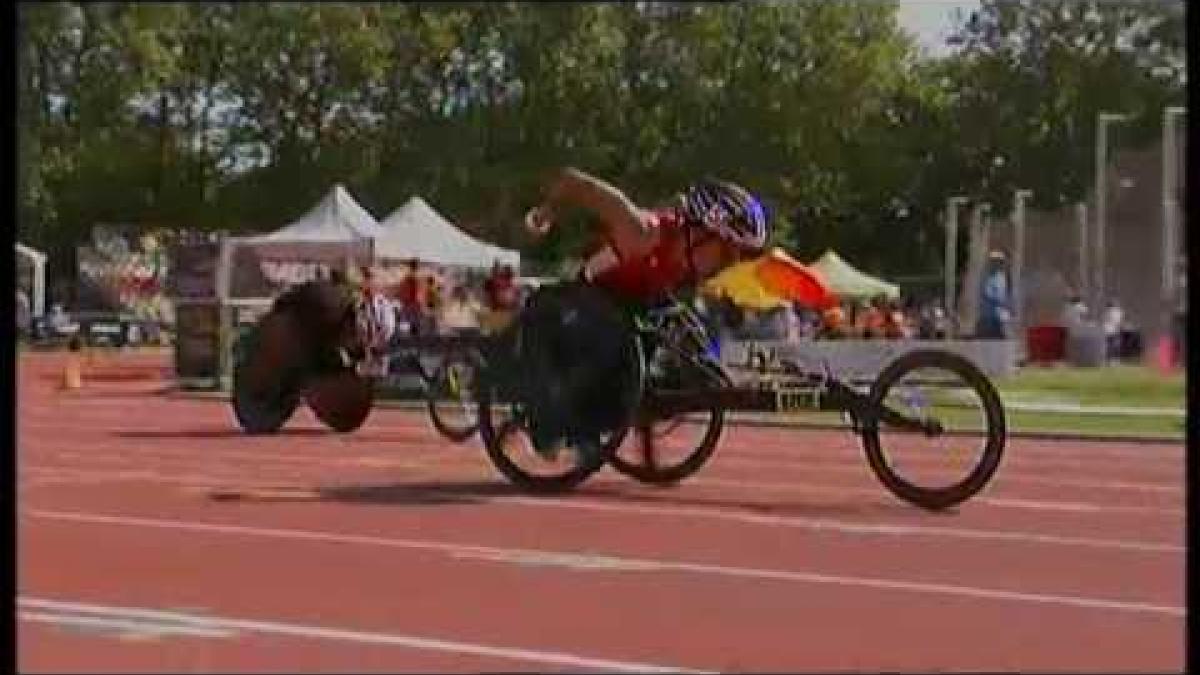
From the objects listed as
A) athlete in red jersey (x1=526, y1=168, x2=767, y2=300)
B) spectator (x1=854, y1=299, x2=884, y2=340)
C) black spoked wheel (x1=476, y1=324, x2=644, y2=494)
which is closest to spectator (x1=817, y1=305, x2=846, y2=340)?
spectator (x1=854, y1=299, x2=884, y2=340)

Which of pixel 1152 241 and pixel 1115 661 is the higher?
pixel 1152 241

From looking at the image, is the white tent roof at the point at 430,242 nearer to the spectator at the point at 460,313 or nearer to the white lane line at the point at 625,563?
the spectator at the point at 460,313

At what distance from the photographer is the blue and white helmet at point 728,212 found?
1141 centimetres

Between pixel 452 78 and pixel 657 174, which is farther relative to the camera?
pixel 657 174

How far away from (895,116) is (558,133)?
8.32 feet

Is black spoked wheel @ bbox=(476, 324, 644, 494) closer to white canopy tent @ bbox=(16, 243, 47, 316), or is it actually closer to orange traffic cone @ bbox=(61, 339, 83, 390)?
orange traffic cone @ bbox=(61, 339, 83, 390)

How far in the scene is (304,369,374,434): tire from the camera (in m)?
9.34

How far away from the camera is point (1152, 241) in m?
11.6

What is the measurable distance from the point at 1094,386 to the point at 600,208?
37.7ft

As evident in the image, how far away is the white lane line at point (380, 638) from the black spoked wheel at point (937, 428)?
197 inches

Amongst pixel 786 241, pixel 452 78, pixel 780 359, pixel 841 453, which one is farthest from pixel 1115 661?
pixel 841 453

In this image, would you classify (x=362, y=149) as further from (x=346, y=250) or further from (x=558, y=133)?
(x=346, y=250)

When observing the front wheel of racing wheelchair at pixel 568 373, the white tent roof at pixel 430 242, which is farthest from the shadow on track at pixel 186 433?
the white tent roof at pixel 430 242

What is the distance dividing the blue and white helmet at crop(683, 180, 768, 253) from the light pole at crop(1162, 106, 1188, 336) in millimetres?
1934
